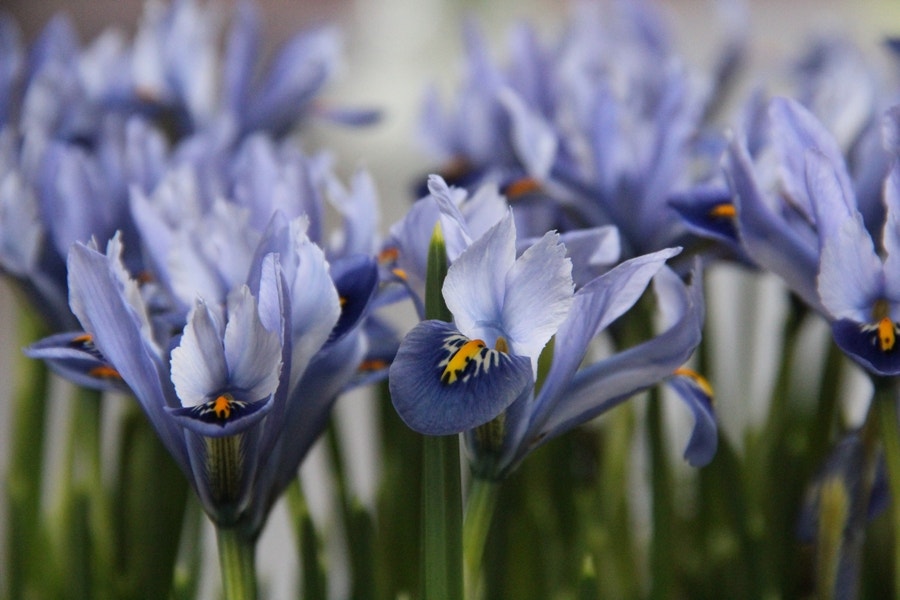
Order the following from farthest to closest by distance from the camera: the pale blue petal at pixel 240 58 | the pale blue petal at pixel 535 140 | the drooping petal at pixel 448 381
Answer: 1. the pale blue petal at pixel 240 58
2. the pale blue petal at pixel 535 140
3. the drooping petal at pixel 448 381

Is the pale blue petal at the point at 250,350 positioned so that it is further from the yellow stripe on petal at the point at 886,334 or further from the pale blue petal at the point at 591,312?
the yellow stripe on petal at the point at 886,334

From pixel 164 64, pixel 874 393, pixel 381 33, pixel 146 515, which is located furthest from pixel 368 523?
pixel 381 33

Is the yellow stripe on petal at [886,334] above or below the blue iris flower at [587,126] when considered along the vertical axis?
below

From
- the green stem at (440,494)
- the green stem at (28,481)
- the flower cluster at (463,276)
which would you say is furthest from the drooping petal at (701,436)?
the green stem at (28,481)

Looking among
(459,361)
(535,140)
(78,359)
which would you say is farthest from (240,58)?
(459,361)

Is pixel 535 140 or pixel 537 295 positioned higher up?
pixel 535 140

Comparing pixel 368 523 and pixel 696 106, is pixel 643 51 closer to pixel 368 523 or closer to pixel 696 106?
pixel 696 106

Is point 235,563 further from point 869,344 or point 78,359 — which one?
point 869,344
